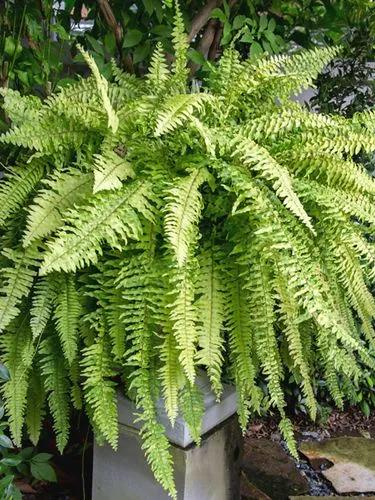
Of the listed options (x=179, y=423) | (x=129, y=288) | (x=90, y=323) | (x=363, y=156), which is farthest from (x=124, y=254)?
(x=363, y=156)

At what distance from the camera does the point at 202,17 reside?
86.5 inches

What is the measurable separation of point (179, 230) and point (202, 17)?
1249mm

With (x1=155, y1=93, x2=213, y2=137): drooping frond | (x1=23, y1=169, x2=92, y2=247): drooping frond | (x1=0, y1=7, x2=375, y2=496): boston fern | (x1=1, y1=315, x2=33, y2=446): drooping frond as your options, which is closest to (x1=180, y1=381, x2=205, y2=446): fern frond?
(x1=0, y1=7, x2=375, y2=496): boston fern

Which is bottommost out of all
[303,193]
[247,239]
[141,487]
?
[141,487]

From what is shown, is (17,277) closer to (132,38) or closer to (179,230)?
(179,230)

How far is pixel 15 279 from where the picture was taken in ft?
4.79

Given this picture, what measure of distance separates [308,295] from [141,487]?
83 centimetres

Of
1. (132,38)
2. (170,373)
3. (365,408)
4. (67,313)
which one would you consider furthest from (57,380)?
(365,408)

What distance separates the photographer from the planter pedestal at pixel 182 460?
1.65 m

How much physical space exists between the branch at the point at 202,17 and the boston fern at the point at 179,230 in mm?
657

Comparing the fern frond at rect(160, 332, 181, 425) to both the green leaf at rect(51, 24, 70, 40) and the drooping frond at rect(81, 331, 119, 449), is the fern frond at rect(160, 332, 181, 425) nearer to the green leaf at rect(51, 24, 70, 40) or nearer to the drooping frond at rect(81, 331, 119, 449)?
the drooping frond at rect(81, 331, 119, 449)

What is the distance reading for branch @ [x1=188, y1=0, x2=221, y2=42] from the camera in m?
2.19

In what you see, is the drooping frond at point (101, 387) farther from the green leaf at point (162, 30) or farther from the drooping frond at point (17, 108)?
the green leaf at point (162, 30)

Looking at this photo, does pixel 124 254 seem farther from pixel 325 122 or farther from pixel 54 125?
pixel 325 122
